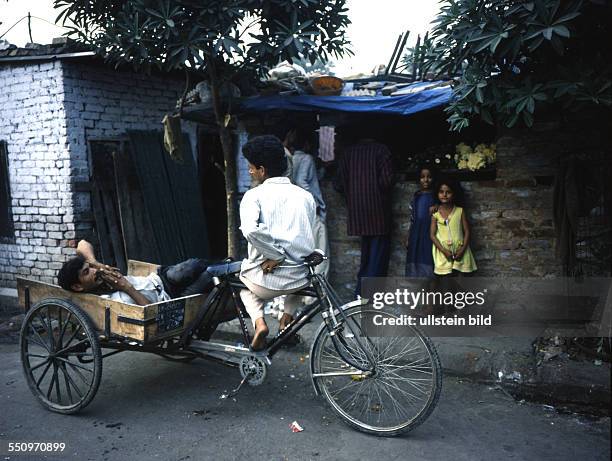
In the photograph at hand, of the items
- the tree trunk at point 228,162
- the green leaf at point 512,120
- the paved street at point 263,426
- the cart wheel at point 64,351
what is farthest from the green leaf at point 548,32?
the cart wheel at point 64,351

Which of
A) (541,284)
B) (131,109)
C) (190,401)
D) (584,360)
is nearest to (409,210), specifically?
(541,284)

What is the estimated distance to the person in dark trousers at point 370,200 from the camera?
6152 millimetres

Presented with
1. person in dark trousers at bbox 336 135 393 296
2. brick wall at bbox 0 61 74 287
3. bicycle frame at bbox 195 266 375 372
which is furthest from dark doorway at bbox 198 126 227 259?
bicycle frame at bbox 195 266 375 372

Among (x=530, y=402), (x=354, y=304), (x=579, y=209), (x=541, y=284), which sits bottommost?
(x=530, y=402)

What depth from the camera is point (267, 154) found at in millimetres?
3688

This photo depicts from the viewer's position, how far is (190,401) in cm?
411

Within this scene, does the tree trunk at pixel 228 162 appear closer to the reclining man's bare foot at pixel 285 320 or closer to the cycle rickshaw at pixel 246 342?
the cycle rickshaw at pixel 246 342

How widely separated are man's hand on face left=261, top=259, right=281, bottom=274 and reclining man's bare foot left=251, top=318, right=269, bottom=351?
371mm

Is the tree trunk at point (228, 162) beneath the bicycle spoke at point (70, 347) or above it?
above

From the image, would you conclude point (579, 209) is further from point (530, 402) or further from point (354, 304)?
point (354, 304)

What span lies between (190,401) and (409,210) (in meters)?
3.41

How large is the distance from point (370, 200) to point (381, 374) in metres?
2.96

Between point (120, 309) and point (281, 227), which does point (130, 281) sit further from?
point (281, 227)

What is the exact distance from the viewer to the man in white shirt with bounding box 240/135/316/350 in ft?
11.9
